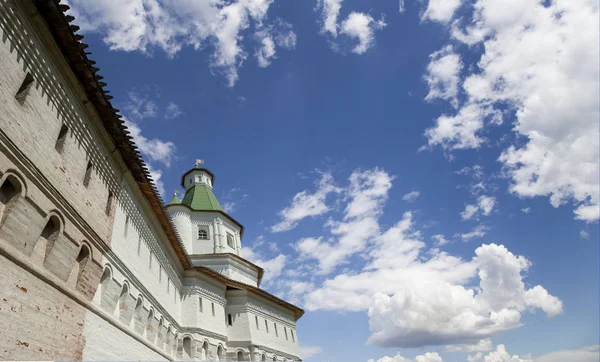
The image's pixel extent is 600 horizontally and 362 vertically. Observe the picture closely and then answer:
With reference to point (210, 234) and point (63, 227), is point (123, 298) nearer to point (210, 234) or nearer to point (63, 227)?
point (63, 227)

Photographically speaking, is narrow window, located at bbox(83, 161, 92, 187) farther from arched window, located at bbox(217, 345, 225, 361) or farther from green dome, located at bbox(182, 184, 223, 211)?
green dome, located at bbox(182, 184, 223, 211)

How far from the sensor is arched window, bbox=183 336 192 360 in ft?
60.2

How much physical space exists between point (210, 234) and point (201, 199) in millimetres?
3379

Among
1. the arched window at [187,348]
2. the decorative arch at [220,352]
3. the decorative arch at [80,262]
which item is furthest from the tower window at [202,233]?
the decorative arch at [80,262]

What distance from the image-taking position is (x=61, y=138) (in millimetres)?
8883

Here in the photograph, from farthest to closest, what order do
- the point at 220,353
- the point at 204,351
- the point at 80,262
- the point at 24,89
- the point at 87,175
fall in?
the point at 220,353 → the point at 204,351 → the point at 87,175 → the point at 80,262 → the point at 24,89

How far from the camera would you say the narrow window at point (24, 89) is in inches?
293

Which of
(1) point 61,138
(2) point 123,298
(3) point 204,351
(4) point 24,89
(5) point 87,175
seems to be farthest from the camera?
(3) point 204,351

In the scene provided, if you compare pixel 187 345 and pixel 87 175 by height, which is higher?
pixel 87 175

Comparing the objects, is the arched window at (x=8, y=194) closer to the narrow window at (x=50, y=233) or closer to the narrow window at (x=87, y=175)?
the narrow window at (x=50, y=233)

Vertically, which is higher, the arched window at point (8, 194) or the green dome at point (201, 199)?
the green dome at point (201, 199)

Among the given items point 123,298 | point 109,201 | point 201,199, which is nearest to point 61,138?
point 109,201

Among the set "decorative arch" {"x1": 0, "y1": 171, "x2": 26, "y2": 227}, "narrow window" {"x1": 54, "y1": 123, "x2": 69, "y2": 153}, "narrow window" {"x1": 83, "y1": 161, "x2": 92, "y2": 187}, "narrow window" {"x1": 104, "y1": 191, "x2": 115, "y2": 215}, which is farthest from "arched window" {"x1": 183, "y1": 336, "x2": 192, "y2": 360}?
"decorative arch" {"x1": 0, "y1": 171, "x2": 26, "y2": 227}

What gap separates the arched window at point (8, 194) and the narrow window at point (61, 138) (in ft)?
5.30
